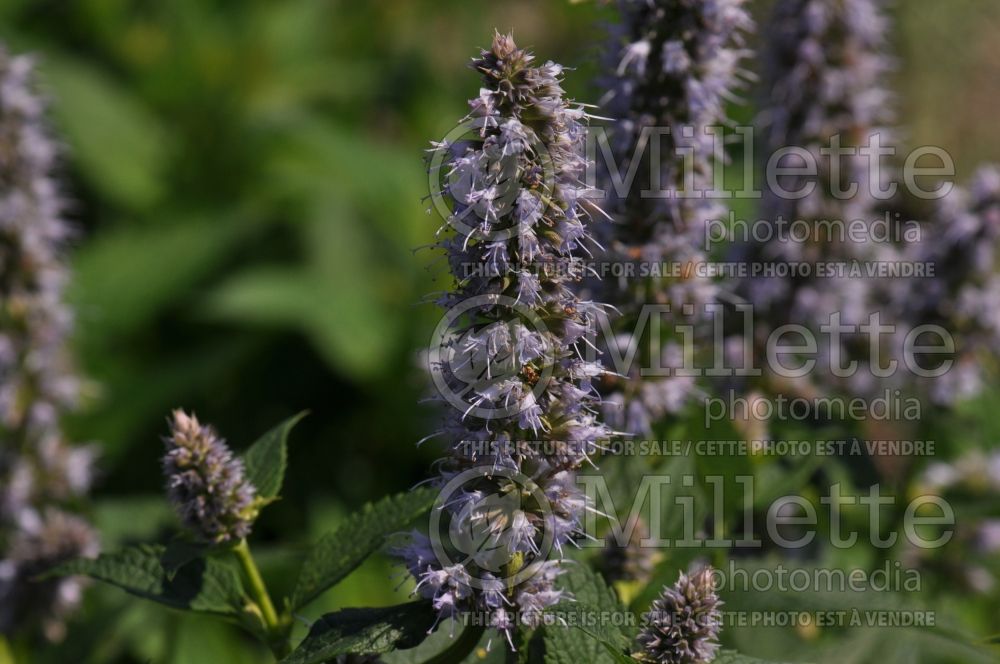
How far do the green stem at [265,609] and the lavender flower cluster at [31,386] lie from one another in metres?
1.46

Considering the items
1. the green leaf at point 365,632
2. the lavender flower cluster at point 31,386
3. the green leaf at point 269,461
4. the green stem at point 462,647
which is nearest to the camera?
the green leaf at point 365,632

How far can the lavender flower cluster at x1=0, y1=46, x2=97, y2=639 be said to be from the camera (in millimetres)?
3562

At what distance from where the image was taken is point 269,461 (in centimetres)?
226

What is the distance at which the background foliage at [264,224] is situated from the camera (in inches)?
227

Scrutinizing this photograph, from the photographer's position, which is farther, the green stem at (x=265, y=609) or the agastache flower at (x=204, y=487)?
the green stem at (x=265, y=609)

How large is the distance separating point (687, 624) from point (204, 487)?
3.06 ft

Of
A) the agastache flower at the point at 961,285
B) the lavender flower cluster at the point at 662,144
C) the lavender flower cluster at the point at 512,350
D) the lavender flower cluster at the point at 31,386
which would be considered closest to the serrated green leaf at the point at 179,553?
the lavender flower cluster at the point at 512,350

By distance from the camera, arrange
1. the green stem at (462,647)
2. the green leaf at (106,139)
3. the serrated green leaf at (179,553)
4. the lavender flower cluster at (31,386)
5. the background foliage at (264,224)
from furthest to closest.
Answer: the green leaf at (106,139) < the background foliage at (264,224) < the lavender flower cluster at (31,386) < the serrated green leaf at (179,553) < the green stem at (462,647)

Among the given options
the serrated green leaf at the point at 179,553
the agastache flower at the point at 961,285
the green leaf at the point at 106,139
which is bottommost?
the serrated green leaf at the point at 179,553

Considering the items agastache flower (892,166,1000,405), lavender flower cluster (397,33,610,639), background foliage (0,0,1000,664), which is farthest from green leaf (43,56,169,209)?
lavender flower cluster (397,33,610,639)

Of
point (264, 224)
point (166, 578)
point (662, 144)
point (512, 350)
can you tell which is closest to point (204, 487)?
point (166, 578)

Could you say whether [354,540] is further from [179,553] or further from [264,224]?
[264,224]

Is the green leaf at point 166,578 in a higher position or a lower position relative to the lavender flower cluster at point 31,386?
lower

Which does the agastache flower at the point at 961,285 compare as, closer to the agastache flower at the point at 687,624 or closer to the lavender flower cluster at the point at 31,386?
the agastache flower at the point at 687,624
